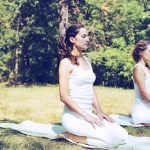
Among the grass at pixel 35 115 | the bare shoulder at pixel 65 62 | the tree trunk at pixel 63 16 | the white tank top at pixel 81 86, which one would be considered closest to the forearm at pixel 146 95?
the grass at pixel 35 115

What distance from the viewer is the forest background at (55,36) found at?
15688mm

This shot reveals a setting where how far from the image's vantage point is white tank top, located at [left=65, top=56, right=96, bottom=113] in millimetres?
4414

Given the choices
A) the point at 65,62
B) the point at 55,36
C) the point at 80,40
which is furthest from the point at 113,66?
the point at 65,62

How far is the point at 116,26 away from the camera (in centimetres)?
1639

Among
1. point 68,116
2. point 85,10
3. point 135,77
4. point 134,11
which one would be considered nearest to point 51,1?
point 85,10

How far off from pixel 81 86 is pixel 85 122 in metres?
0.50

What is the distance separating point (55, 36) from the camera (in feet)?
54.0

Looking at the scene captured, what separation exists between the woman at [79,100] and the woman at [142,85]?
3.85 ft

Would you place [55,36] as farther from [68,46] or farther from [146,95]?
[68,46]

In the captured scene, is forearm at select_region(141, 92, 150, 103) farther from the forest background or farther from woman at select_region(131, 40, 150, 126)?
the forest background

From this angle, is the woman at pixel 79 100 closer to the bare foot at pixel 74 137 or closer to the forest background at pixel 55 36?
the bare foot at pixel 74 137

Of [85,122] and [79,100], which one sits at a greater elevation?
[79,100]

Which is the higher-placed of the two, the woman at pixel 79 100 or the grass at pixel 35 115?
the woman at pixel 79 100

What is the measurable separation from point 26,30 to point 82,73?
41.3 ft
